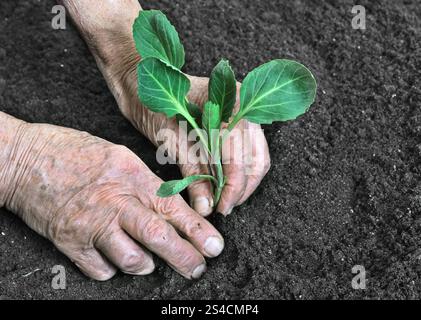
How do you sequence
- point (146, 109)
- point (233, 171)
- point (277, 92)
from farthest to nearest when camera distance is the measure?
point (146, 109) < point (233, 171) < point (277, 92)

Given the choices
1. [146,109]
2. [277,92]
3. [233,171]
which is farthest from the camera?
[146,109]

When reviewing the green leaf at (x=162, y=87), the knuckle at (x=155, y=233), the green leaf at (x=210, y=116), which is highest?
the green leaf at (x=162, y=87)

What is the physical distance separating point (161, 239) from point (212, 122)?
0.28 meters

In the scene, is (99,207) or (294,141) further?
(294,141)

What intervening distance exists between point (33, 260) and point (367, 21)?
1.18m

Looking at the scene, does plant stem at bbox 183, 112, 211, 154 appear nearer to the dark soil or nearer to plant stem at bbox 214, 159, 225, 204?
plant stem at bbox 214, 159, 225, 204

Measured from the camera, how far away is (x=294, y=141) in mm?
1751

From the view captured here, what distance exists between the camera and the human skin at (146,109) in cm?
160

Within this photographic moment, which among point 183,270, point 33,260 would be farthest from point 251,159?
point 33,260

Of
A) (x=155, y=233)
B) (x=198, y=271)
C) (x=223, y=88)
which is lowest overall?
(x=198, y=271)

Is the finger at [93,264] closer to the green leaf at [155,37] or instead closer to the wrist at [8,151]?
the wrist at [8,151]

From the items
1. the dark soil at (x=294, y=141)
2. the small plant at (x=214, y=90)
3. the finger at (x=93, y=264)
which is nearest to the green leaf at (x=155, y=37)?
the small plant at (x=214, y=90)

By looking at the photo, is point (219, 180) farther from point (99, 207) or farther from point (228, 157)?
point (99, 207)

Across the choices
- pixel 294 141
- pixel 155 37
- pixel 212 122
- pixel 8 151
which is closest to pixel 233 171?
pixel 212 122
